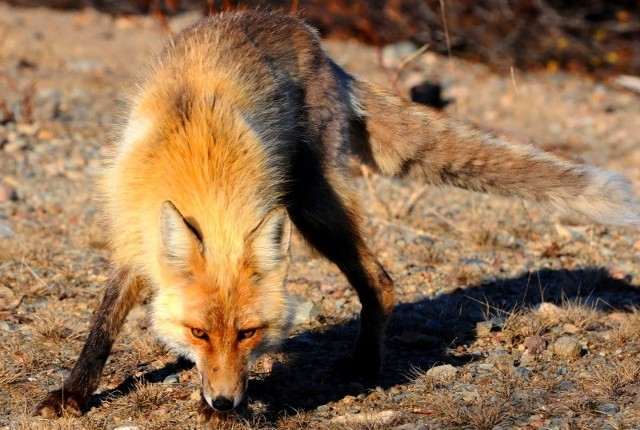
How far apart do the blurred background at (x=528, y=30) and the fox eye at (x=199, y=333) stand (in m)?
10.1

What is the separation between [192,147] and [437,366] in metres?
1.84

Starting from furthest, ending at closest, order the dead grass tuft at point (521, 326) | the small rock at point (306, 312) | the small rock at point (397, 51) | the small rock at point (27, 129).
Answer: the small rock at point (397, 51)
the small rock at point (27, 129)
the small rock at point (306, 312)
the dead grass tuft at point (521, 326)

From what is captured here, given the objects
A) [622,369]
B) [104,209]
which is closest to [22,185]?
[104,209]

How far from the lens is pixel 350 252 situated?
4.77 metres

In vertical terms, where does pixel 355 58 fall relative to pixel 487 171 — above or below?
below

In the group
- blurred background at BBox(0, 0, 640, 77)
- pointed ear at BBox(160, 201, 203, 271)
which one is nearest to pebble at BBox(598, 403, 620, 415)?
pointed ear at BBox(160, 201, 203, 271)

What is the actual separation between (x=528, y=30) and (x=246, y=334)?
35.5 ft

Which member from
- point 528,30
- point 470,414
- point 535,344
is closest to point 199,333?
point 470,414

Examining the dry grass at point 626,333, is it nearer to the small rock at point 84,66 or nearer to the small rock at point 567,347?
the small rock at point 567,347

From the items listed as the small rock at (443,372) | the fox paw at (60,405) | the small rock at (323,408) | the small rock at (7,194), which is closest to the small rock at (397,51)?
the small rock at (7,194)

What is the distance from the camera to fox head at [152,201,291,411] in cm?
354

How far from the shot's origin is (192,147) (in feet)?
12.7

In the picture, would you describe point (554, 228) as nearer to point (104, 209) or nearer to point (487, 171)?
point (487, 171)

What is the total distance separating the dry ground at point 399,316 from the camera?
4152 mm
